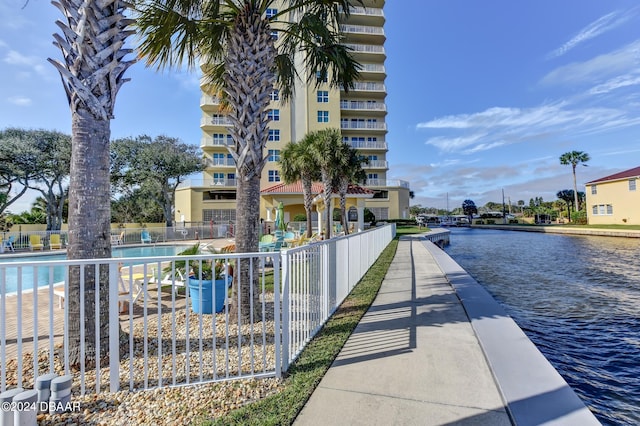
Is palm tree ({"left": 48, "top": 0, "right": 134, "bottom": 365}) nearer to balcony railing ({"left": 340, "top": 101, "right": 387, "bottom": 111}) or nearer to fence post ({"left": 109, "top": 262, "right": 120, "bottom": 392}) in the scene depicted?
fence post ({"left": 109, "top": 262, "right": 120, "bottom": 392})

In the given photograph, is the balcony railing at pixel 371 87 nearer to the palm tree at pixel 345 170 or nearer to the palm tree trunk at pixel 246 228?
the palm tree at pixel 345 170

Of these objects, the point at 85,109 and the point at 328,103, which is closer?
the point at 85,109

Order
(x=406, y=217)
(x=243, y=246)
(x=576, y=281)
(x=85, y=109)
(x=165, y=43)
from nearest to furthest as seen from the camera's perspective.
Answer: (x=85, y=109) < (x=243, y=246) < (x=165, y=43) < (x=576, y=281) < (x=406, y=217)

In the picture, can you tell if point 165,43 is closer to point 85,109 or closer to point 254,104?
point 254,104

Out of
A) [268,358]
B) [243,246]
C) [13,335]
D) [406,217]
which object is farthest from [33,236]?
[406,217]

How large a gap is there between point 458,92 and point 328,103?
61.3ft

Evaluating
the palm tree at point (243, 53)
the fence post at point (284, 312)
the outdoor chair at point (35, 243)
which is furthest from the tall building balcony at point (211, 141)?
the fence post at point (284, 312)

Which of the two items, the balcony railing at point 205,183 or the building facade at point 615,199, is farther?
the balcony railing at point 205,183

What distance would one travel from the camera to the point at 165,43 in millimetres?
5539

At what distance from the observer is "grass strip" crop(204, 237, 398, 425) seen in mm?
2512

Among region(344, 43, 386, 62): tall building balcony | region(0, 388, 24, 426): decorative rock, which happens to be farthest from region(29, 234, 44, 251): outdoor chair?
region(344, 43, 386, 62): tall building balcony

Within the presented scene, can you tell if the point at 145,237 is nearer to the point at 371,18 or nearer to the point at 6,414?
the point at 6,414

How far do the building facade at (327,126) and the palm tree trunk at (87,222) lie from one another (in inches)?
1300

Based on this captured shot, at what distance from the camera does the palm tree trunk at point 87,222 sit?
133 inches
